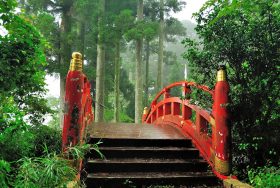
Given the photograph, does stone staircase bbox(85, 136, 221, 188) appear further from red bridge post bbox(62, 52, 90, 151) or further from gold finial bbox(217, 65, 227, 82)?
gold finial bbox(217, 65, 227, 82)

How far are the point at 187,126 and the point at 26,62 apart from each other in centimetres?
384

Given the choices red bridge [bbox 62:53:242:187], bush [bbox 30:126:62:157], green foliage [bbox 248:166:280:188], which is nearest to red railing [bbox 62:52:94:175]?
red bridge [bbox 62:53:242:187]

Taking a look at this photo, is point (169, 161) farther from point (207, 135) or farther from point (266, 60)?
point (266, 60)

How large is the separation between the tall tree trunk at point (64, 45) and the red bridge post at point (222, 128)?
444 inches

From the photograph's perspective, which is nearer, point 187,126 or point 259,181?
point 259,181

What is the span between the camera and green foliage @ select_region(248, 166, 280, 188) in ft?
13.8

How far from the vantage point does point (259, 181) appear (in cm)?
434

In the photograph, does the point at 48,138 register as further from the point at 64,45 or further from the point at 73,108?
the point at 64,45

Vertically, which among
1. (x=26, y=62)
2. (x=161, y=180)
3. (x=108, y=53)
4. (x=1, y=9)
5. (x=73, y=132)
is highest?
(x=108, y=53)

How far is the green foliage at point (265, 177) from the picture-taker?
4215 mm

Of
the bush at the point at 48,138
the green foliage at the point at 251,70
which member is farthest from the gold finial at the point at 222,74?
the bush at the point at 48,138

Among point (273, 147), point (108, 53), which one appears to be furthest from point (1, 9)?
point (108, 53)

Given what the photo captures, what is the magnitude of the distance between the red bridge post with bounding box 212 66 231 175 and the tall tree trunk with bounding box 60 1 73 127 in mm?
11288

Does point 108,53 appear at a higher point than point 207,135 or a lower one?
higher
